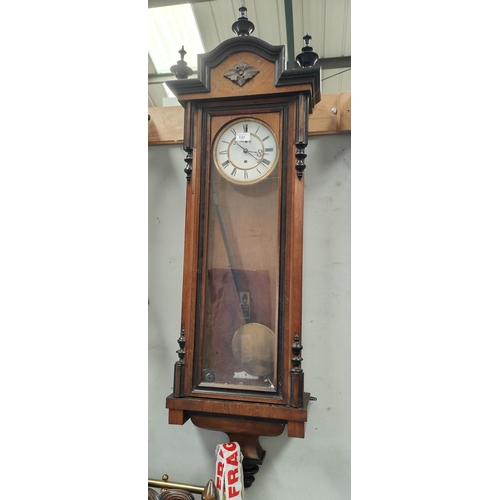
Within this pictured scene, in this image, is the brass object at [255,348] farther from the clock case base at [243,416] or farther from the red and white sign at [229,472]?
the red and white sign at [229,472]

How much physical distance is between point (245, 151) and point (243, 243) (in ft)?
0.65

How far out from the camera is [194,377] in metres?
0.74

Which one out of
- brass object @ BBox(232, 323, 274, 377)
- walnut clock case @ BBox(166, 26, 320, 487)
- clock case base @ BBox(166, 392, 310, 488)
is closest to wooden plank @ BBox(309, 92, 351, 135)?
walnut clock case @ BBox(166, 26, 320, 487)

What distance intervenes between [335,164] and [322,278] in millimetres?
283

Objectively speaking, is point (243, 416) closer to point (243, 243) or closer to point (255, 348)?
point (255, 348)

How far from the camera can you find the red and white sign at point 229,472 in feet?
2.43

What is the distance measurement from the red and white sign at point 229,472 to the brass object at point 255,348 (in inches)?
7.0

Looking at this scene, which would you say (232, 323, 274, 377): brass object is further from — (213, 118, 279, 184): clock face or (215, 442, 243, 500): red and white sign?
(213, 118, 279, 184): clock face

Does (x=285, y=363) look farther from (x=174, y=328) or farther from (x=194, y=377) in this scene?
(x=174, y=328)

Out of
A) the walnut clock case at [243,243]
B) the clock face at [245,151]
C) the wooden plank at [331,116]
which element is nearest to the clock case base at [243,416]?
the walnut clock case at [243,243]

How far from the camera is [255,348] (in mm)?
751

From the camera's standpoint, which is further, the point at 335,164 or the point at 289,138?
the point at 335,164

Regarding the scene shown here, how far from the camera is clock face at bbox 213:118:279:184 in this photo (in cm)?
77

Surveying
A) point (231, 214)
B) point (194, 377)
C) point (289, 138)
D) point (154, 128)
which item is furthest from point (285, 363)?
point (154, 128)
